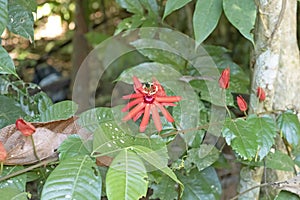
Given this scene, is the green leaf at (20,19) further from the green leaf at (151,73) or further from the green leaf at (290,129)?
the green leaf at (290,129)

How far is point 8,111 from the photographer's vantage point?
1118 mm

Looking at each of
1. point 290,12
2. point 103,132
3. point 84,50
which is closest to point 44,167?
point 103,132

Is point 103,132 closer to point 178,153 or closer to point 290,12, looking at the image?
point 178,153

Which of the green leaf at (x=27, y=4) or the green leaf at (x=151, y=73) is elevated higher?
the green leaf at (x=27, y=4)

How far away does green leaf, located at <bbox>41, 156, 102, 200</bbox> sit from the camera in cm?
73

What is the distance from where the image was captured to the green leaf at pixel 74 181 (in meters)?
0.73

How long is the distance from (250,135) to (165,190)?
0.29m

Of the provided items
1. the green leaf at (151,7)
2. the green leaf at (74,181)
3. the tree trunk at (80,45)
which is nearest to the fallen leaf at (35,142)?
the green leaf at (74,181)

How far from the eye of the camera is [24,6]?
109 cm

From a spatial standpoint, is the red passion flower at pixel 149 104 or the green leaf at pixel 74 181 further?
the red passion flower at pixel 149 104

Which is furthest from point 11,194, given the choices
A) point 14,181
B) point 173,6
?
point 173,6

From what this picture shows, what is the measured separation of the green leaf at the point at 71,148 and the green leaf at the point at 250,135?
29 centimetres

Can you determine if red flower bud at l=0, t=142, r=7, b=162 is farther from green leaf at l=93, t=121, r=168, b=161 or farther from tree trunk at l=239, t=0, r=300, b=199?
tree trunk at l=239, t=0, r=300, b=199

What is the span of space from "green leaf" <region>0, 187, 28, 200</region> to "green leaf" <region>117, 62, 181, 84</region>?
0.48 meters
